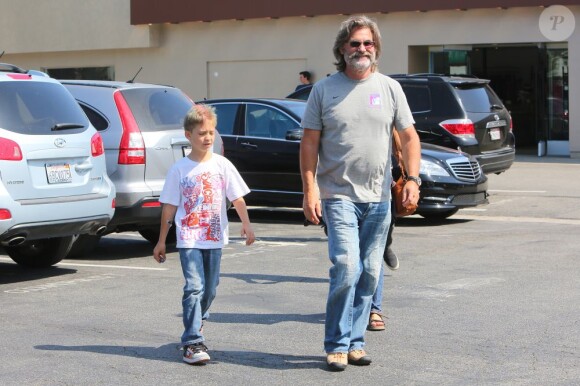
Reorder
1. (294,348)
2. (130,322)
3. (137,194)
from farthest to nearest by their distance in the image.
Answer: (137,194) → (130,322) → (294,348)

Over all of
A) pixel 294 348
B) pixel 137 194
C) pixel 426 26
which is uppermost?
pixel 426 26

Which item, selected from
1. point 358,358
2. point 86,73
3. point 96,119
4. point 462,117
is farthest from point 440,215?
point 86,73

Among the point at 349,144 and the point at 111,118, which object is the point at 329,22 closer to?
the point at 111,118

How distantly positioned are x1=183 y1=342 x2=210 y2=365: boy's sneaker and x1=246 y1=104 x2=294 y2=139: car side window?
774 centimetres

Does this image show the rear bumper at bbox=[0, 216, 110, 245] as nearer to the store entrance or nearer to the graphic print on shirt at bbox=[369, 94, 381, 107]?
the graphic print on shirt at bbox=[369, 94, 381, 107]

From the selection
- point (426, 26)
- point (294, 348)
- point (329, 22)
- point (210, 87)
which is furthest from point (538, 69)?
point (294, 348)

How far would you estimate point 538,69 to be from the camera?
25.1 meters

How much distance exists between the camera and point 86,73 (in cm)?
3188

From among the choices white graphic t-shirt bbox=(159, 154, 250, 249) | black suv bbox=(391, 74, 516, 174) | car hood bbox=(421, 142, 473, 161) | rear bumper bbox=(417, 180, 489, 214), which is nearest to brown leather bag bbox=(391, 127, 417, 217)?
white graphic t-shirt bbox=(159, 154, 250, 249)

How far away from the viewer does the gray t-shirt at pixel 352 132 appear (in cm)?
645

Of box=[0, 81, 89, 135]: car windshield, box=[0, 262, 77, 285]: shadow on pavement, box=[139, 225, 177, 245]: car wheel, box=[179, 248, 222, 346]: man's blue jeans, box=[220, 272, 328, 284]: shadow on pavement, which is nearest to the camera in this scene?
box=[179, 248, 222, 346]: man's blue jeans

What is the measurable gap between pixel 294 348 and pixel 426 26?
1965 centimetres

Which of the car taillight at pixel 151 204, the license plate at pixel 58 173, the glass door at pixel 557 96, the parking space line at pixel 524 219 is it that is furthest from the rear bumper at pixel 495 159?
the license plate at pixel 58 173

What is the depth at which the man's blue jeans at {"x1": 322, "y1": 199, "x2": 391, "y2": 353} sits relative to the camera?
252 inches
